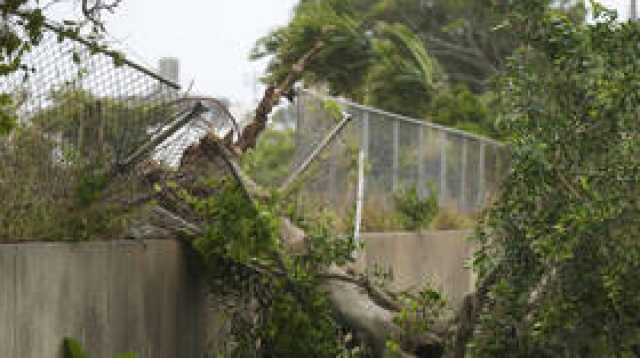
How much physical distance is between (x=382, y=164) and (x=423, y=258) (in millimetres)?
1712

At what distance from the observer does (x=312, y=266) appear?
429 inches

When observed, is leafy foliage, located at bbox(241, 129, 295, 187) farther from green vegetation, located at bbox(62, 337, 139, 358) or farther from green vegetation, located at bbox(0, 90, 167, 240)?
green vegetation, located at bbox(62, 337, 139, 358)

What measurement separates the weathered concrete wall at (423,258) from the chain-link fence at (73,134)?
4.82 meters

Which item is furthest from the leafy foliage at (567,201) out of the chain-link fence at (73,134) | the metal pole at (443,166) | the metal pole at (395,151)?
the metal pole at (443,166)

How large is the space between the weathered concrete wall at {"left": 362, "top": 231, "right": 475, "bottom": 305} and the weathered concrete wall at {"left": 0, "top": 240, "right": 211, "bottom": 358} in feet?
12.5

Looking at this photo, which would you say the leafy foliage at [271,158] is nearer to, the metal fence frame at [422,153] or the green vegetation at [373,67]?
the metal fence frame at [422,153]

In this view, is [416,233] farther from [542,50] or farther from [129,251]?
[129,251]

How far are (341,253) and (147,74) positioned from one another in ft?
7.20

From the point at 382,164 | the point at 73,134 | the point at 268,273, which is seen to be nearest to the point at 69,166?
the point at 73,134

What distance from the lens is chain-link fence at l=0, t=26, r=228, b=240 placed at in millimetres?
8375

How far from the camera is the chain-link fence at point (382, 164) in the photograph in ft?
48.4

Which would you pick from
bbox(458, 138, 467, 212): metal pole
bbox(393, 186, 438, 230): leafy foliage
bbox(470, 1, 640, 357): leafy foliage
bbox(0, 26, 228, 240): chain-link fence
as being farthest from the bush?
bbox(0, 26, 228, 240): chain-link fence

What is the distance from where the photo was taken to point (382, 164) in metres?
19.0

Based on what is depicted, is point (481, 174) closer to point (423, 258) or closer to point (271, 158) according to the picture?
point (423, 258)
